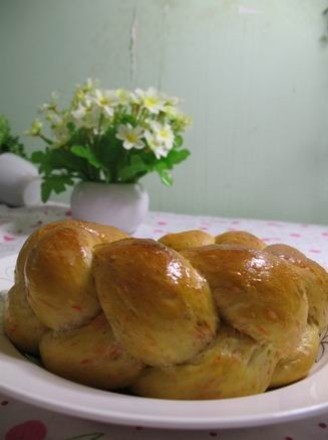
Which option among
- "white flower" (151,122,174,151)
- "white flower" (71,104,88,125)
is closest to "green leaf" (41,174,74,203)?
"white flower" (71,104,88,125)

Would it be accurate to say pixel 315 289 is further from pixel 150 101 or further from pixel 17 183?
pixel 17 183

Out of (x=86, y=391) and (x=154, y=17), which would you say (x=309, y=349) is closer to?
(x=86, y=391)

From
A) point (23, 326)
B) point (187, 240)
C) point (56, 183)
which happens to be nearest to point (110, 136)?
point (56, 183)

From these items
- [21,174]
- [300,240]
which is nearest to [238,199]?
[300,240]

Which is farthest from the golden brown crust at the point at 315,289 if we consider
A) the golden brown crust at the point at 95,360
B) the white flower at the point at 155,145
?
the white flower at the point at 155,145

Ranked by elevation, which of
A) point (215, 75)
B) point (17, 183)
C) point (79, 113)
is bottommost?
point (17, 183)

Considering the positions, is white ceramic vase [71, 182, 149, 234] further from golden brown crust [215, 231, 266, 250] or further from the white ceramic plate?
the white ceramic plate
